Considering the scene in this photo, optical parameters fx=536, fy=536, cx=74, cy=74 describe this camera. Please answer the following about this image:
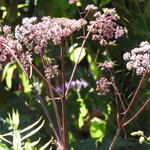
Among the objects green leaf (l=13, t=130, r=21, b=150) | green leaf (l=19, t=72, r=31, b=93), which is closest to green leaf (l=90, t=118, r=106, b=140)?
green leaf (l=19, t=72, r=31, b=93)

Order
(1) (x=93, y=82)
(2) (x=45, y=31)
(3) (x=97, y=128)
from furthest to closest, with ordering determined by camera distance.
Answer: (3) (x=97, y=128) < (1) (x=93, y=82) < (2) (x=45, y=31)

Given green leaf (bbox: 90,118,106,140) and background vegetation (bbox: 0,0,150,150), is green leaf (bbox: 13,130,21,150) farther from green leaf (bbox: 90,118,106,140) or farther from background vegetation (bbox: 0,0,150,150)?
green leaf (bbox: 90,118,106,140)

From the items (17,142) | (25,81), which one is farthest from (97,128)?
(17,142)

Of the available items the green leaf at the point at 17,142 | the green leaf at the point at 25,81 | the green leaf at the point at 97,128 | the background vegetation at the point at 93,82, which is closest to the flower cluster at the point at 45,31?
the green leaf at the point at 17,142

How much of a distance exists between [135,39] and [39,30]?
787 mm

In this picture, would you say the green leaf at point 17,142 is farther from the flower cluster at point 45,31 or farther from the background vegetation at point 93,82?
the background vegetation at point 93,82

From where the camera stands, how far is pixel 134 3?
1.67 metres

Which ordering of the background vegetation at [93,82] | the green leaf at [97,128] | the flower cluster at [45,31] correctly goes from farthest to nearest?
the green leaf at [97,128]
the background vegetation at [93,82]
the flower cluster at [45,31]

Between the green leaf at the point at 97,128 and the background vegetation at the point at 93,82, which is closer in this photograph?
the background vegetation at the point at 93,82

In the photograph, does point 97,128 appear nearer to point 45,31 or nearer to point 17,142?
point 17,142

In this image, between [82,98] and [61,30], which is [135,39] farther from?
[61,30]

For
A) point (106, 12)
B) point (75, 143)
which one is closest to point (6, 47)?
point (106, 12)

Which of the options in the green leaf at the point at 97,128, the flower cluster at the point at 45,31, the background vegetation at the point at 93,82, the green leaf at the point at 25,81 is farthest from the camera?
the green leaf at the point at 97,128

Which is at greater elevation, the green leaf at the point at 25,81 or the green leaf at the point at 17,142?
the green leaf at the point at 25,81
